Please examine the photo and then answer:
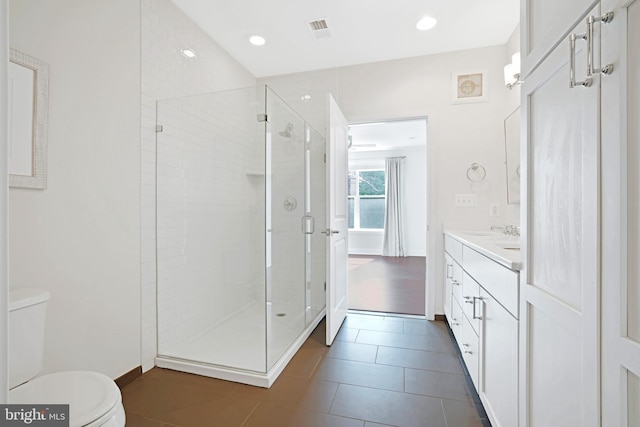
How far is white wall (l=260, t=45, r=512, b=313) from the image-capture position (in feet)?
9.26

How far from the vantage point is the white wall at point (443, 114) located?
2822mm

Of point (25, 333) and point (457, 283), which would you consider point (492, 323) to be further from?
point (25, 333)

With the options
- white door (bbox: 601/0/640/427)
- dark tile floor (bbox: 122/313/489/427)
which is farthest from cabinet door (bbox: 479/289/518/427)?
white door (bbox: 601/0/640/427)

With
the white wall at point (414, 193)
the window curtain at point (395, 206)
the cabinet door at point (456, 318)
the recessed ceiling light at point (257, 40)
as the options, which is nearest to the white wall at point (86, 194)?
the recessed ceiling light at point (257, 40)

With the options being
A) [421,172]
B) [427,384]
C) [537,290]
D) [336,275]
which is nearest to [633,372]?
[537,290]

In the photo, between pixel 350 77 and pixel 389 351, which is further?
pixel 350 77

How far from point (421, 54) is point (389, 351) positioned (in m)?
2.71

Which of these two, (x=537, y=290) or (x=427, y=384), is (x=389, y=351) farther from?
(x=537, y=290)

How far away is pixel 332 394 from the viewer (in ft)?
5.73

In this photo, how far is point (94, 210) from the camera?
1646mm

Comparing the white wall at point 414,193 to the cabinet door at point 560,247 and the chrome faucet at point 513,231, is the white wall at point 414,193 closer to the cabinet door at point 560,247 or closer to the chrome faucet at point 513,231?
the chrome faucet at point 513,231

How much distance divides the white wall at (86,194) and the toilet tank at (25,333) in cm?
16

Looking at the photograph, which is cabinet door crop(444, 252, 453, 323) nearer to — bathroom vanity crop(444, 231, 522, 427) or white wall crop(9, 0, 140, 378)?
bathroom vanity crop(444, 231, 522, 427)

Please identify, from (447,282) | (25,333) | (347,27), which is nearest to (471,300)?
(447,282)
